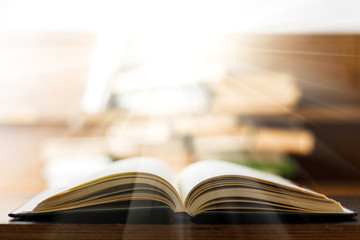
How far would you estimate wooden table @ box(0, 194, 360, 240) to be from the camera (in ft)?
1.36

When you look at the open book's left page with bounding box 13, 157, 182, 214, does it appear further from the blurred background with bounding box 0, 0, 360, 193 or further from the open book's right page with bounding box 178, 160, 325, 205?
the blurred background with bounding box 0, 0, 360, 193

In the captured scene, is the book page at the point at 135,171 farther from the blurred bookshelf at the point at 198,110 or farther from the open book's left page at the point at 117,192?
the blurred bookshelf at the point at 198,110

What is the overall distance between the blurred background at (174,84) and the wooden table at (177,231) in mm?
1019

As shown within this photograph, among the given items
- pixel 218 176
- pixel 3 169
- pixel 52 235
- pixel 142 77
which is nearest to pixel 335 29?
pixel 142 77

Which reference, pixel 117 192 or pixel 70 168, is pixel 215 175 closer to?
pixel 117 192

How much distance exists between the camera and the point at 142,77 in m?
1.49

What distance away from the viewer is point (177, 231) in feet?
1.36

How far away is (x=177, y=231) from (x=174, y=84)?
1.13 m

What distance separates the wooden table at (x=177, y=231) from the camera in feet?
1.36

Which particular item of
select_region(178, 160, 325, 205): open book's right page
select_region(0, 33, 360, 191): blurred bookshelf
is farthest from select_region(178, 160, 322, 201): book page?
select_region(0, 33, 360, 191): blurred bookshelf

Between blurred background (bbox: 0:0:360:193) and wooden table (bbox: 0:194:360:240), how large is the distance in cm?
102

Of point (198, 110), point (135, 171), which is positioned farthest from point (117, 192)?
point (198, 110)

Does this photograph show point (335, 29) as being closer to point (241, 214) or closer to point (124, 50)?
point (124, 50)

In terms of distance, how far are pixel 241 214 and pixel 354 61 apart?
1453 millimetres
